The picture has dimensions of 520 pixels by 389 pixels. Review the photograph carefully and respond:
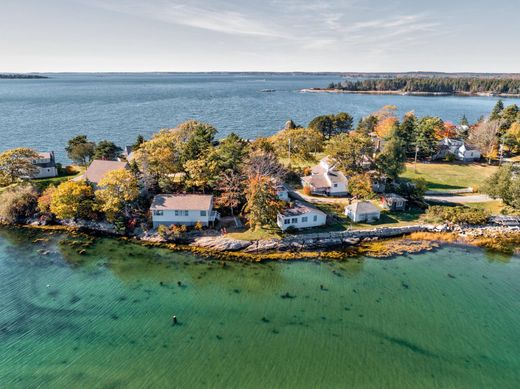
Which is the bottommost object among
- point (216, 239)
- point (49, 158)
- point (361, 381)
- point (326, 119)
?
point (361, 381)

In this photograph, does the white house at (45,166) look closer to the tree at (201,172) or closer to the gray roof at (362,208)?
the tree at (201,172)

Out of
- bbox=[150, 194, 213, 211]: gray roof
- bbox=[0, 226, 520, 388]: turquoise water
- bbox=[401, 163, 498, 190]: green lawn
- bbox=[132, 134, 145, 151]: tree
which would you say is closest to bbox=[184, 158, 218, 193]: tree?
bbox=[150, 194, 213, 211]: gray roof

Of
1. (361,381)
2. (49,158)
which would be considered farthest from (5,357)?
(49,158)

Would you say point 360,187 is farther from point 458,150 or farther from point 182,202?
point 458,150

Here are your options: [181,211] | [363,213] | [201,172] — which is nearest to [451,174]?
[363,213]

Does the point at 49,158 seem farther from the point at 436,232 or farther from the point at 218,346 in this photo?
the point at 436,232

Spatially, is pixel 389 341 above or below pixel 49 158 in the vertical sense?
below

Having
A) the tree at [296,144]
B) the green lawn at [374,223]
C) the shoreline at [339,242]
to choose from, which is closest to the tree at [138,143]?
the shoreline at [339,242]

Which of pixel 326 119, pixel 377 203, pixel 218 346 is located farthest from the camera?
pixel 326 119
